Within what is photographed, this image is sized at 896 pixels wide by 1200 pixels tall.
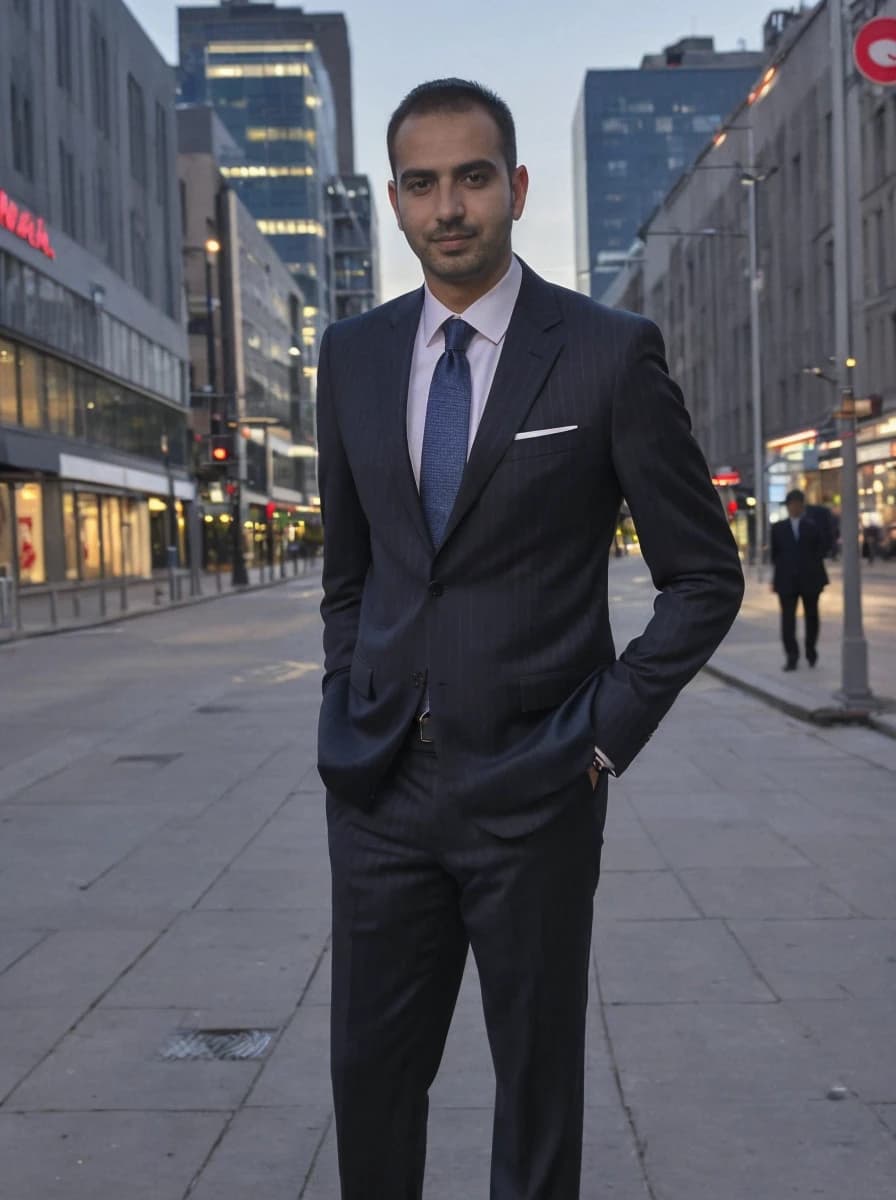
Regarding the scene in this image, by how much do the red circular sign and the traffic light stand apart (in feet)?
104

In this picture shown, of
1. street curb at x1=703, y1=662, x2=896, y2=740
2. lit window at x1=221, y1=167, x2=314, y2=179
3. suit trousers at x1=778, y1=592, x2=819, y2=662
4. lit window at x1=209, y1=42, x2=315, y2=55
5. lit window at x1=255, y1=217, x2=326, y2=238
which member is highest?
lit window at x1=209, y1=42, x2=315, y2=55

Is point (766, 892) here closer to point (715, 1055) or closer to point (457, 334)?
point (715, 1055)

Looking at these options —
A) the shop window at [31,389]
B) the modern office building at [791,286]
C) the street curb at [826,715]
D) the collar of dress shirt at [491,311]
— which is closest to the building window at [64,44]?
the shop window at [31,389]

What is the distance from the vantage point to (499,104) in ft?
8.18

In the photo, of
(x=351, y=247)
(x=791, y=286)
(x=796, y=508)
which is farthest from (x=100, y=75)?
(x=351, y=247)

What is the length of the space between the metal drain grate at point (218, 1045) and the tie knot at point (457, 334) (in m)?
2.68

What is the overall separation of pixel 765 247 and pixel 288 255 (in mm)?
79923

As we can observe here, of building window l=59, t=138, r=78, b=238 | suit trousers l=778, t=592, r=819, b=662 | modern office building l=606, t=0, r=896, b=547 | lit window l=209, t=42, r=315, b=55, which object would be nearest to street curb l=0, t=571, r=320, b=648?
building window l=59, t=138, r=78, b=238

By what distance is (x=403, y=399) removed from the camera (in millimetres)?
2516

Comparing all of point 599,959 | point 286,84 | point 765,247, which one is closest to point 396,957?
point 599,959

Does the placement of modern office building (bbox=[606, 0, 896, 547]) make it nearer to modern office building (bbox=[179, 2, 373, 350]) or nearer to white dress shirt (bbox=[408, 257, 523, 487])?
white dress shirt (bbox=[408, 257, 523, 487])

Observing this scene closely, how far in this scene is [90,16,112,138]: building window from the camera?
51.4 metres

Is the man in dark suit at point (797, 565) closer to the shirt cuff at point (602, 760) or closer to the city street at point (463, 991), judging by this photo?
the city street at point (463, 991)

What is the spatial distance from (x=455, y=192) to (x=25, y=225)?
41.1 m
